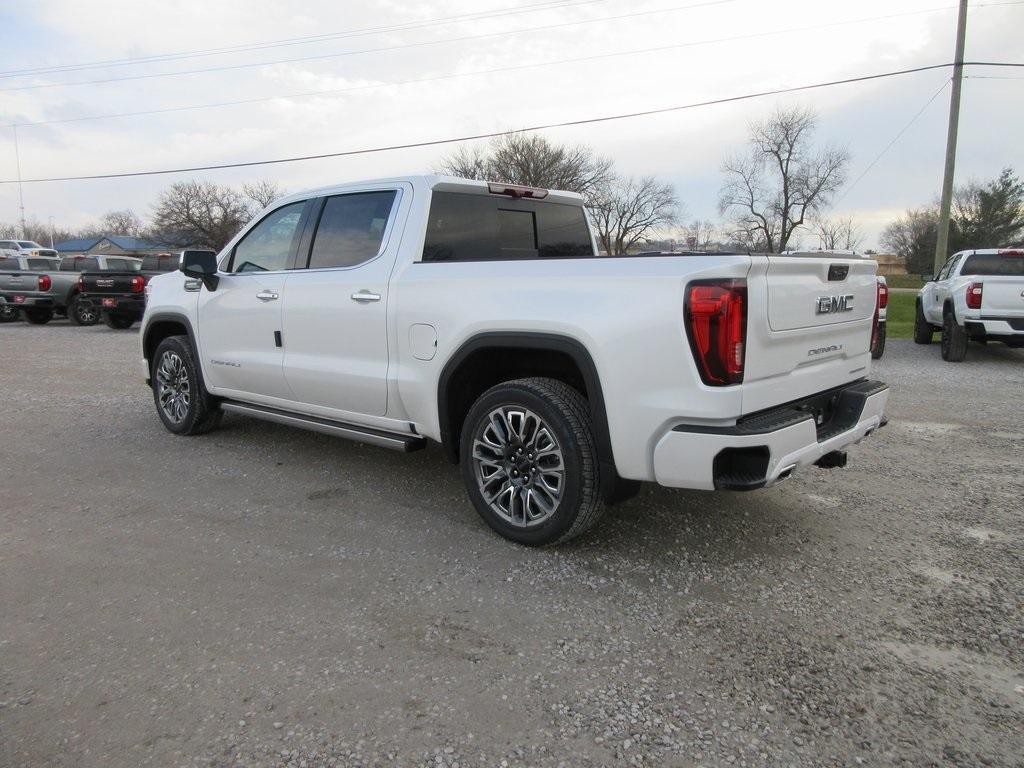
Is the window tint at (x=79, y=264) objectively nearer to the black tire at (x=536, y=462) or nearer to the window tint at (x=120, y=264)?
the window tint at (x=120, y=264)

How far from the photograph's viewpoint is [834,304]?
11.6ft

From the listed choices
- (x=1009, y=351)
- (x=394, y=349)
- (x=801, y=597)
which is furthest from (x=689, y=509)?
(x=1009, y=351)

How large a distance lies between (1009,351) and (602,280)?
12406 millimetres

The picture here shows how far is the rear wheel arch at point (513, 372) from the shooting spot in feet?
10.7

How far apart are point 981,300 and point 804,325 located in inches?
340

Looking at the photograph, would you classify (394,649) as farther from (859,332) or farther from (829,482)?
(829,482)

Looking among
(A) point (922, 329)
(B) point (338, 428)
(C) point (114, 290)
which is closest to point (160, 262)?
(C) point (114, 290)

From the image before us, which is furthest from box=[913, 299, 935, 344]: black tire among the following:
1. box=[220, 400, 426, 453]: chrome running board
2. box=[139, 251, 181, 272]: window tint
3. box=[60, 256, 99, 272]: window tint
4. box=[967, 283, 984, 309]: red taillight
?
box=[60, 256, 99, 272]: window tint

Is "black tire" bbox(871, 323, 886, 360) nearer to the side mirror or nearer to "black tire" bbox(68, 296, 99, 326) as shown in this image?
the side mirror

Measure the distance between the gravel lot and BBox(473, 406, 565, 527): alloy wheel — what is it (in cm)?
24

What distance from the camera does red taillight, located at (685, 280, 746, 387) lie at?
2867mm

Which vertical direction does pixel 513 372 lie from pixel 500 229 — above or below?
below

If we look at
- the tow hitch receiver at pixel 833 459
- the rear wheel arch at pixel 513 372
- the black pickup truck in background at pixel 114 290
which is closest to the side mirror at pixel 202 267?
the rear wheel arch at pixel 513 372

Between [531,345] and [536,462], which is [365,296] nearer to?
[531,345]
